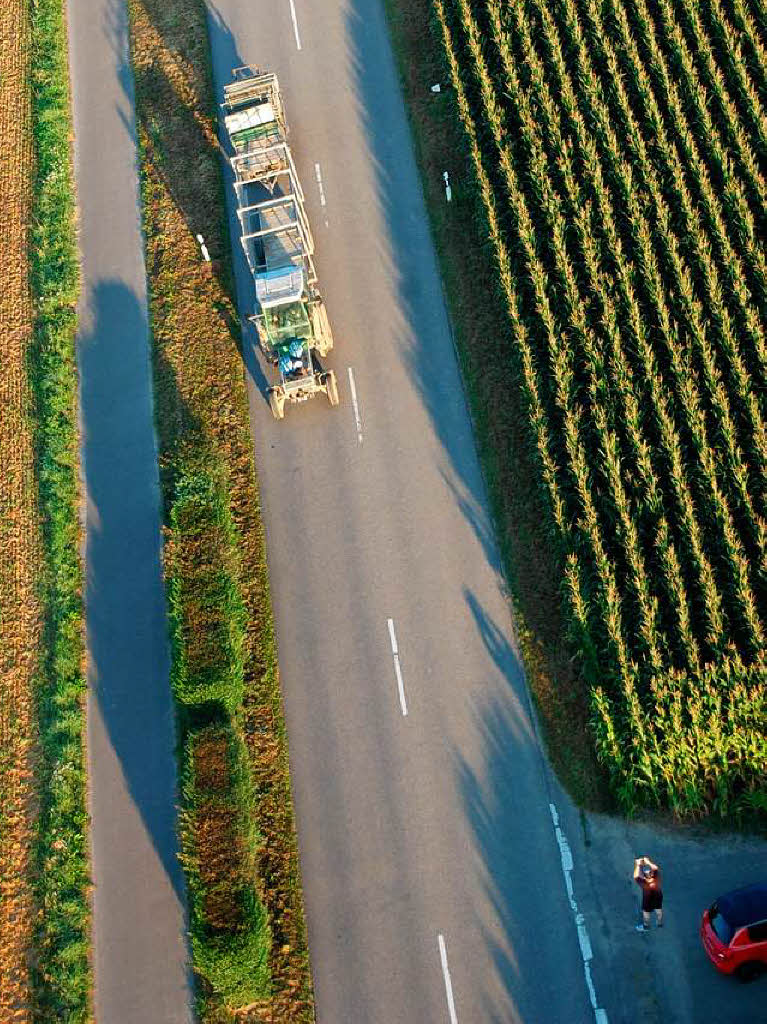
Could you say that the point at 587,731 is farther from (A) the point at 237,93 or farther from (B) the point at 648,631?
(A) the point at 237,93

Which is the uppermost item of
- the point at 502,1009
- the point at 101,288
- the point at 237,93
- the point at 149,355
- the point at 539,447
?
the point at 237,93

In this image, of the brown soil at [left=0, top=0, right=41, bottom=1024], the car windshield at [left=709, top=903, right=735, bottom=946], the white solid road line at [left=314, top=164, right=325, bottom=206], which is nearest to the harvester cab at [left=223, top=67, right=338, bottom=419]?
the white solid road line at [left=314, top=164, right=325, bottom=206]

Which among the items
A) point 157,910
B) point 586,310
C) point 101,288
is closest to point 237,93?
point 101,288

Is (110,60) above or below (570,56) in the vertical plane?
above

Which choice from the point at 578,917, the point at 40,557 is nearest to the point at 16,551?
the point at 40,557

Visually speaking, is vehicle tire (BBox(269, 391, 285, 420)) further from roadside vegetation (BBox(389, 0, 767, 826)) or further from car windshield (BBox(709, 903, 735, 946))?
car windshield (BBox(709, 903, 735, 946))

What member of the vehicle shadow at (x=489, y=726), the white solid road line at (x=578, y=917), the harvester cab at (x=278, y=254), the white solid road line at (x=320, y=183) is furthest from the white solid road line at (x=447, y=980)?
the white solid road line at (x=320, y=183)
